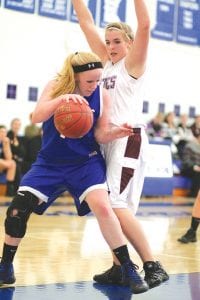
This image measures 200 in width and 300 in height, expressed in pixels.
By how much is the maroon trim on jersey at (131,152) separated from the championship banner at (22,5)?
9.44 metres

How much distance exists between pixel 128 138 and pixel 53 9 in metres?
10.1

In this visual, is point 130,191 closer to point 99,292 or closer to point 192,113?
point 99,292

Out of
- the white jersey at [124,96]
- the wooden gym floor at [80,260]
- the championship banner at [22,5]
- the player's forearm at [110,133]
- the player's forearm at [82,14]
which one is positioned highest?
the championship banner at [22,5]

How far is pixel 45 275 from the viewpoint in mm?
4684

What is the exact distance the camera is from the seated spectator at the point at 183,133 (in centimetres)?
1433

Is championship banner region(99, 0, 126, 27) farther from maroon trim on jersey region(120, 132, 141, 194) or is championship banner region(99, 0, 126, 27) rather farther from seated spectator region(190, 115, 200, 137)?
maroon trim on jersey region(120, 132, 141, 194)

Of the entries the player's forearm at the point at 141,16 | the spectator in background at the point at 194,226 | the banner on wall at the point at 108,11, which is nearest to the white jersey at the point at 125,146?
the player's forearm at the point at 141,16

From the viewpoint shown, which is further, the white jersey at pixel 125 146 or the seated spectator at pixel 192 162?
the seated spectator at pixel 192 162

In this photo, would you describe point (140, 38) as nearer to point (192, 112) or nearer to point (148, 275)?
point (148, 275)

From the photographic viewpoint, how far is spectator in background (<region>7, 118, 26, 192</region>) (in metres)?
12.4

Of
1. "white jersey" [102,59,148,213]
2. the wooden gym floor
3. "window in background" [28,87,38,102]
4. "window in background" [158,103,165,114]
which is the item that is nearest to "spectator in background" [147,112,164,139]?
"window in background" [158,103,165,114]

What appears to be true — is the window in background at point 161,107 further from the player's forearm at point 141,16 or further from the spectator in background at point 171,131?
the player's forearm at point 141,16

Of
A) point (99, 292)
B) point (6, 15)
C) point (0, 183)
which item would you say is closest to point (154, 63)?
point (6, 15)

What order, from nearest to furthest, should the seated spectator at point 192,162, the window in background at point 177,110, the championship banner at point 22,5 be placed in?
the championship banner at point 22,5, the seated spectator at point 192,162, the window in background at point 177,110
